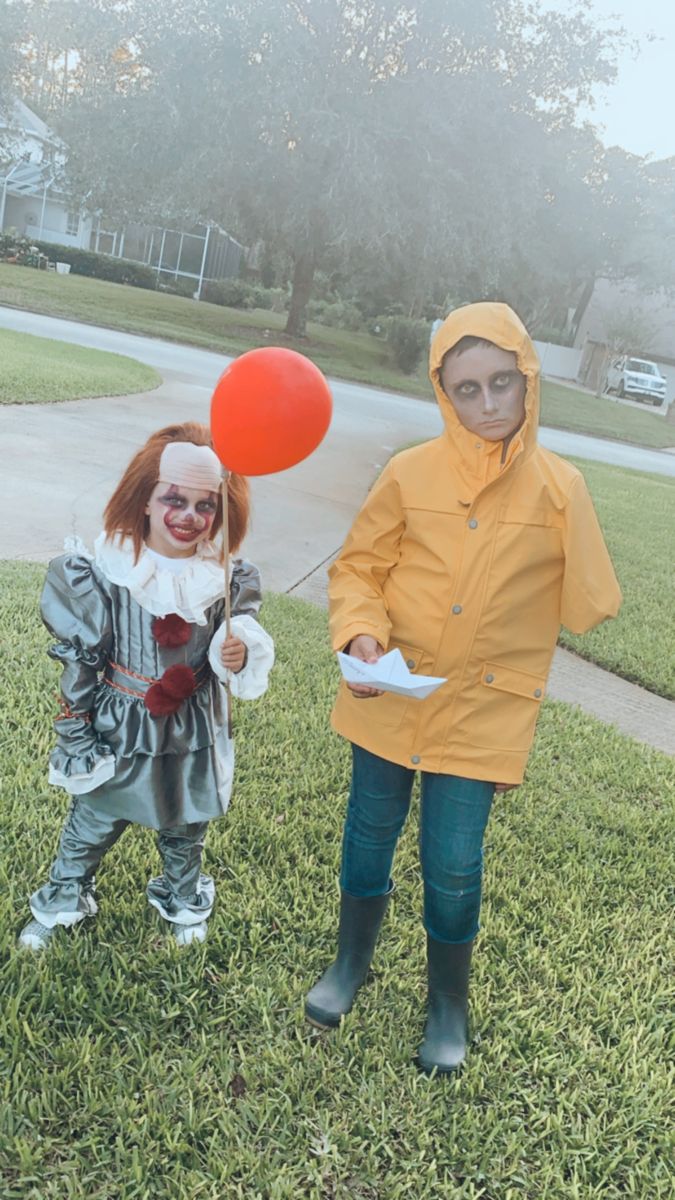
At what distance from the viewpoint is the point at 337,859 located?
2744mm

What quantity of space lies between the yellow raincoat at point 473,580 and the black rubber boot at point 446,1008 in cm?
45

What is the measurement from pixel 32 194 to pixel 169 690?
3807cm

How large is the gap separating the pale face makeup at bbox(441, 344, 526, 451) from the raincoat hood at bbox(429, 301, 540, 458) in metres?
0.02

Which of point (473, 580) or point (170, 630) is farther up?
point (473, 580)

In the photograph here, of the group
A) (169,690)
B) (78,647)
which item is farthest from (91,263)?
(169,690)

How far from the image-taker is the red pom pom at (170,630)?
Answer: 2008 mm

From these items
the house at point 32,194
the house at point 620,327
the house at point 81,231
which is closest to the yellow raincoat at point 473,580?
the house at point 620,327

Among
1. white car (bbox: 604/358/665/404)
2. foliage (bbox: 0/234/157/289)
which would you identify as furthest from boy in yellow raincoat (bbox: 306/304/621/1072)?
white car (bbox: 604/358/665/404)

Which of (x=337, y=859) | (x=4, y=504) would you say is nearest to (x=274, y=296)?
(x=4, y=504)

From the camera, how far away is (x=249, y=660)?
2018 millimetres

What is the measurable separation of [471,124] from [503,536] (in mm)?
20751

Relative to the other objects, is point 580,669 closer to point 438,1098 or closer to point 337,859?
point 337,859

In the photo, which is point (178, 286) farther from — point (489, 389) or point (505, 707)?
point (505, 707)

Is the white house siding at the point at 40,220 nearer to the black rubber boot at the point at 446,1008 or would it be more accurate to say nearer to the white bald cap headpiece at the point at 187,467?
the white bald cap headpiece at the point at 187,467
